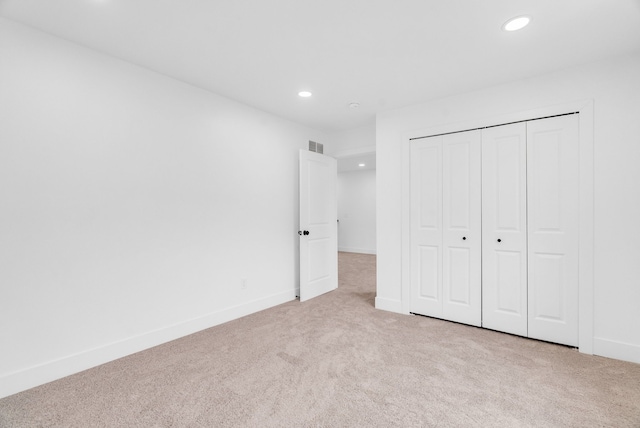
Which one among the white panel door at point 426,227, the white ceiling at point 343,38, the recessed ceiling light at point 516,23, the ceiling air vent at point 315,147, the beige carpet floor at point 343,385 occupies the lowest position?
the beige carpet floor at point 343,385

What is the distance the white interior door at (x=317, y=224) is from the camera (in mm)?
4043

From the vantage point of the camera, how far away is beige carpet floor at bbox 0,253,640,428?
1.71 m

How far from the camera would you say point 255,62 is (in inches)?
99.3

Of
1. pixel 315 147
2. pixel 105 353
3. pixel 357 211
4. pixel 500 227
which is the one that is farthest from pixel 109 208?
pixel 357 211

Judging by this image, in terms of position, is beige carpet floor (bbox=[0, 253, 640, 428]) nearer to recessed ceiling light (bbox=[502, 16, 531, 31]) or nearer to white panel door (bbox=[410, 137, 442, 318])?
white panel door (bbox=[410, 137, 442, 318])

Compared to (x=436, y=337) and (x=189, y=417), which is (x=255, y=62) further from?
(x=436, y=337)

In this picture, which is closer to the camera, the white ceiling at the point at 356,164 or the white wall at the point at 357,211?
the white ceiling at the point at 356,164

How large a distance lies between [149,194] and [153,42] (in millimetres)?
1253

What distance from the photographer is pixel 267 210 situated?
12.4 feet

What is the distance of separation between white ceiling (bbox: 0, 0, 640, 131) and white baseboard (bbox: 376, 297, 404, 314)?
2.47 meters

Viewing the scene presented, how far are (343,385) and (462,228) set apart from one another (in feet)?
6.81

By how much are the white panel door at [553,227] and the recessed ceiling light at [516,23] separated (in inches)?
41.9

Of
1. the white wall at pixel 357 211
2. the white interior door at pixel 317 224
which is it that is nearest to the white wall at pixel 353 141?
the white interior door at pixel 317 224

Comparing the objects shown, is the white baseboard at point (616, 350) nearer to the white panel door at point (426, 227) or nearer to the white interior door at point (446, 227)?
the white interior door at point (446, 227)
